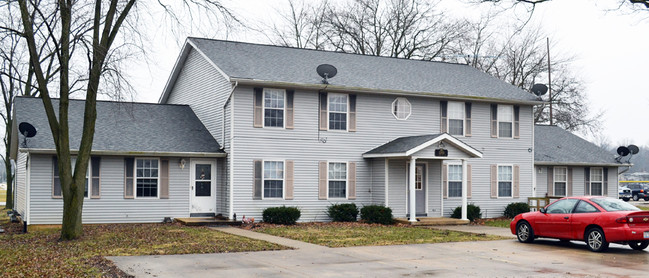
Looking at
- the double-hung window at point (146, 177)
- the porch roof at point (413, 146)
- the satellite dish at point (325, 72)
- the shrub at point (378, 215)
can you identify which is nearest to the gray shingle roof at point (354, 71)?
the satellite dish at point (325, 72)

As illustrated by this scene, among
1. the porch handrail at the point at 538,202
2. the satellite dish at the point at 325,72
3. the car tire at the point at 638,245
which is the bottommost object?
the car tire at the point at 638,245

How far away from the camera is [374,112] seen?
25000 millimetres

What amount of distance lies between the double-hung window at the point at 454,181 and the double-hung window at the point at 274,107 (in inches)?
292

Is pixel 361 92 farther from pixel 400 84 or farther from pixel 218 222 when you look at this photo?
pixel 218 222

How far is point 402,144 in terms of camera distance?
78.6ft

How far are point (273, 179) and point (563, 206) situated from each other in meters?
10.2

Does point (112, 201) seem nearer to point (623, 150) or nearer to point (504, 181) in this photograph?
point (504, 181)

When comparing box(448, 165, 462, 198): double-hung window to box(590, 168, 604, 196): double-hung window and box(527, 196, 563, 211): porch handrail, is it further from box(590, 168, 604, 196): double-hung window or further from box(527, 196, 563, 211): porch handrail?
box(590, 168, 604, 196): double-hung window

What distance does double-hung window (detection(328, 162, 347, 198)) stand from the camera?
24.3m

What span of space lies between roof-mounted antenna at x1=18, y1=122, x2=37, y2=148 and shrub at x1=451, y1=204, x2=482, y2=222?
15.5m

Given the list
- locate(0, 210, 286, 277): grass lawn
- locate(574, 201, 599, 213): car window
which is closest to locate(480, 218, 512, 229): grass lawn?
locate(574, 201, 599, 213): car window

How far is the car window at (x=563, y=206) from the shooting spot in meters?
16.6

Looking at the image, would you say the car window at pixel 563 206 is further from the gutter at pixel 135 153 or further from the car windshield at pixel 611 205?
the gutter at pixel 135 153

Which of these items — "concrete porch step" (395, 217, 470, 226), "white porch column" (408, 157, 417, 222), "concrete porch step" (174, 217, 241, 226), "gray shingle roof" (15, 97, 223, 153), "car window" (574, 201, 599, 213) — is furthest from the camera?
"concrete porch step" (395, 217, 470, 226)
